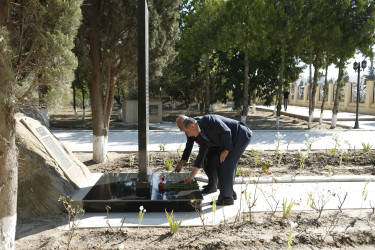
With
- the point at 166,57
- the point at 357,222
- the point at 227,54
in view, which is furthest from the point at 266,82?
the point at 357,222

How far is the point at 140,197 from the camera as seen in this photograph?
14.2ft

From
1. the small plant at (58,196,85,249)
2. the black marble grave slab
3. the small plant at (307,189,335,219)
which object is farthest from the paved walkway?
the small plant at (58,196,85,249)

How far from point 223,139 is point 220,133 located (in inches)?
4.1

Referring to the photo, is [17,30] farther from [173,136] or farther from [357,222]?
[173,136]

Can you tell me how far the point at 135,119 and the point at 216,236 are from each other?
45.7ft

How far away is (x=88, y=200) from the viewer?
4.18m

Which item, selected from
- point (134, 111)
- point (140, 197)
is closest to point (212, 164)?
point (140, 197)

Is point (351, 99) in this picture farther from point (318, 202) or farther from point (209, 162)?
point (318, 202)

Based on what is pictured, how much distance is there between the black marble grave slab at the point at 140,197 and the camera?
4191 mm

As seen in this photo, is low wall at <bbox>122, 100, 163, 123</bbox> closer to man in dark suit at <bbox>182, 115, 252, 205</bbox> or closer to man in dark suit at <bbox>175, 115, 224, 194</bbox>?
man in dark suit at <bbox>175, 115, 224, 194</bbox>

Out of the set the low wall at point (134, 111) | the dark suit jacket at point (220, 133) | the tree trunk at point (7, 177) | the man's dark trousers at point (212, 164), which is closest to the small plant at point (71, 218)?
the tree trunk at point (7, 177)

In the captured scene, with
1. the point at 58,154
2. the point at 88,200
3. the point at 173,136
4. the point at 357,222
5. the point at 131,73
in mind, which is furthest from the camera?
the point at 173,136

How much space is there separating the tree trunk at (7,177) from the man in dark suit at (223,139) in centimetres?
198

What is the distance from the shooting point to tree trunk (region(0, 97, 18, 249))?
2959 mm
